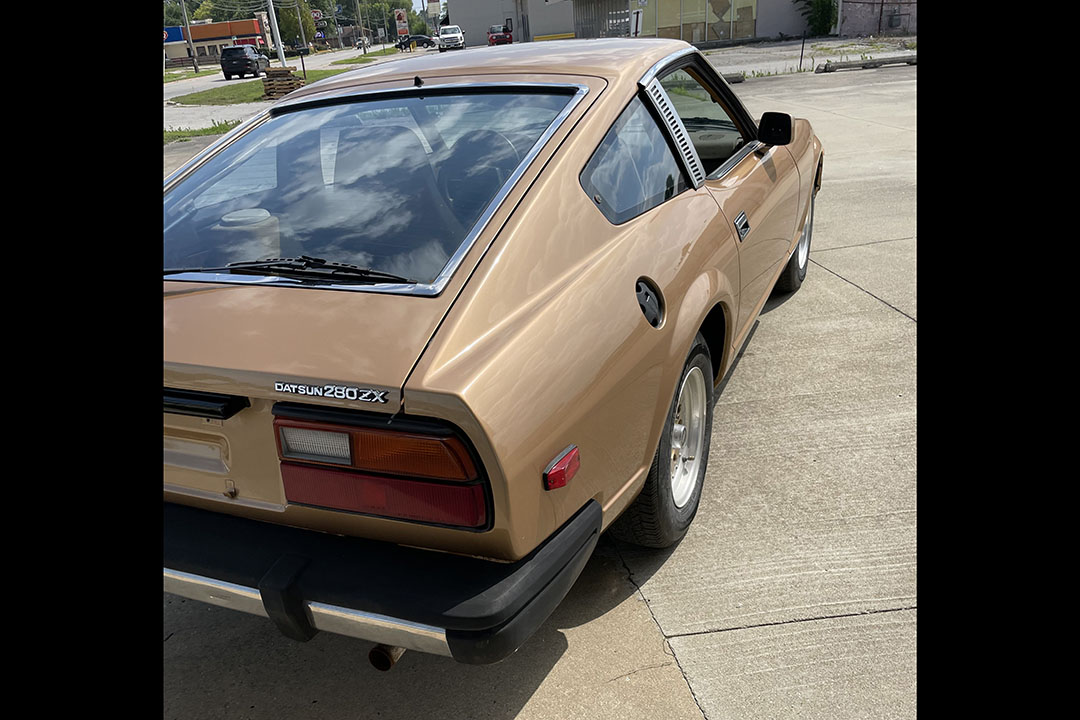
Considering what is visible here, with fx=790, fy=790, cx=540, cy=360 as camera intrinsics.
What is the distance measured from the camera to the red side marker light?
1868 millimetres

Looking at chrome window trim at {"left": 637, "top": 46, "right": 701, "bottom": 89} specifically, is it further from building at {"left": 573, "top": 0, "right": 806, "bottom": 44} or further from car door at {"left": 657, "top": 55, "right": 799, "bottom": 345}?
building at {"left": 573, "top": 0, "right": 806, "bottom": 44}

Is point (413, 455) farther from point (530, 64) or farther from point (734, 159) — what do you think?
point (734, 159)

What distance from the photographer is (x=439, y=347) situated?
1820 millimetres

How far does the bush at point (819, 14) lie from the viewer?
37750 mm

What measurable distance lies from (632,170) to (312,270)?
113 cm

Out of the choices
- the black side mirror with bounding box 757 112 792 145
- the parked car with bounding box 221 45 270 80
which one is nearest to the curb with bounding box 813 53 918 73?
the black side mirror with bounding box 757 112 792 145

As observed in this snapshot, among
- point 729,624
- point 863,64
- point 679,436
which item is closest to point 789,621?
point 729,624

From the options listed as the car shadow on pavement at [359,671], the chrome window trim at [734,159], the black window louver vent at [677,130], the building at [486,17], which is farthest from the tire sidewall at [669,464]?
the building at [486,17]

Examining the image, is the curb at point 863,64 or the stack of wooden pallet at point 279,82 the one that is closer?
the curb at point 863,64

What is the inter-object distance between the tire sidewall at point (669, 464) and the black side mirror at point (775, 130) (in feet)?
4.21

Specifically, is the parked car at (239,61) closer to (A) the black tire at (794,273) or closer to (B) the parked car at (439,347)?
(A) the black tire at (794,273)
